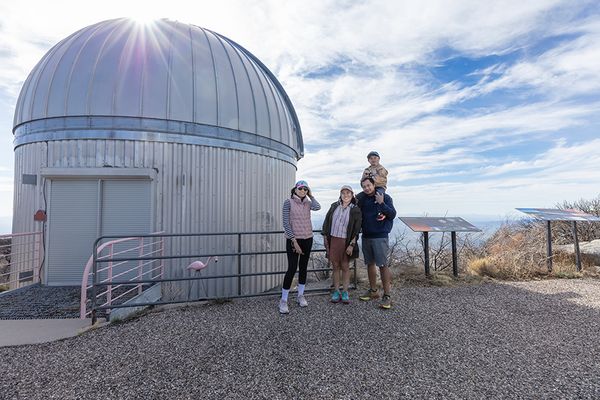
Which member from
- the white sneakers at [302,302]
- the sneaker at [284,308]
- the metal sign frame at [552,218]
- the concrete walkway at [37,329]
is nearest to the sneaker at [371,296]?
the white sneakers at [302,302]

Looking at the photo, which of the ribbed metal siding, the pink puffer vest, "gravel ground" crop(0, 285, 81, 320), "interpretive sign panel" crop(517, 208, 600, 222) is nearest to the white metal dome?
the ribbed metal siding

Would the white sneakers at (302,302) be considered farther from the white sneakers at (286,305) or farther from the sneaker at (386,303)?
the sneaker at (386,303)

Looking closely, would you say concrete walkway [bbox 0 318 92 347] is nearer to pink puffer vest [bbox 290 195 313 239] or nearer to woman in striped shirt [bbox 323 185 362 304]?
pink puffer vest [bbox 290 195 313 239]

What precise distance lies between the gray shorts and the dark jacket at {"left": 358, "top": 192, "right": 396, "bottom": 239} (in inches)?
3.0

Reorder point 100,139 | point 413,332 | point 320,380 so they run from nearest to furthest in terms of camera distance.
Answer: point 320,380
point 413,332
point 100,139

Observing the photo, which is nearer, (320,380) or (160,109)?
(320,380)

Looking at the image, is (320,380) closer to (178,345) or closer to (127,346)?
(178,345)

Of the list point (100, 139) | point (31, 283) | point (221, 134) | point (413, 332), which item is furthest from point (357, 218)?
point (31, 283)

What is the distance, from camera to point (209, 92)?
674cm

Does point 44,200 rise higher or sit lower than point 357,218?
higher

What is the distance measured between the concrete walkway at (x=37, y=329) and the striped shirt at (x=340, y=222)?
140 inches

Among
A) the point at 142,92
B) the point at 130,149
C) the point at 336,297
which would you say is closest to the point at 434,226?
the point at 336,297

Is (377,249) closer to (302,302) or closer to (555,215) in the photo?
(302,302)

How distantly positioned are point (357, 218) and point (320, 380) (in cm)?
227
